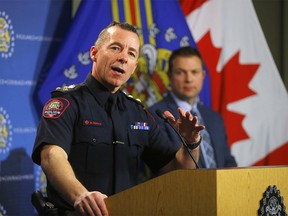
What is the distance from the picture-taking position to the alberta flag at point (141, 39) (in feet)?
11.8

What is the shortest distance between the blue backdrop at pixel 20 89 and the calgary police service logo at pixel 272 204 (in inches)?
73.2

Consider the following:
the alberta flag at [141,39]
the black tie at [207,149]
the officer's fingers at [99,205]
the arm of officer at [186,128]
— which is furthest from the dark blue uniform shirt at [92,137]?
the black tie at [207,149]

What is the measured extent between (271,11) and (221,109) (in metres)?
1.14

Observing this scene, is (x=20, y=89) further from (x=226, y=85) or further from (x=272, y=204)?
(x=272, y=204)

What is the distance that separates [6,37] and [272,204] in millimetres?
2032

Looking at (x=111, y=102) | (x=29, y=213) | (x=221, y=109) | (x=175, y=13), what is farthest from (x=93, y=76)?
(x=221, y=109)

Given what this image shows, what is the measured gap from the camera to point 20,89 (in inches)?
135

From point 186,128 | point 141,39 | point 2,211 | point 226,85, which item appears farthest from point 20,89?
point 226,85

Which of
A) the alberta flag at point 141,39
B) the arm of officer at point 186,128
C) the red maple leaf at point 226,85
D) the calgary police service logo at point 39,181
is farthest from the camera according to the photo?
the red maple leaf at point 226,85

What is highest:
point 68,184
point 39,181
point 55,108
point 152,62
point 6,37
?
point 6,37

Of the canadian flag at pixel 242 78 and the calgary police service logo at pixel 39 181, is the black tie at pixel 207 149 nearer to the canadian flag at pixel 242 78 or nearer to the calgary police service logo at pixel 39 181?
the canadian flag at pixel 242 78

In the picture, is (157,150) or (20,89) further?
(20,89)

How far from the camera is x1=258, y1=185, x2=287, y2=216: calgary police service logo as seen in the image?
1.82 m

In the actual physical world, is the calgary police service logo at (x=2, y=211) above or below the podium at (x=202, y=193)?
below
